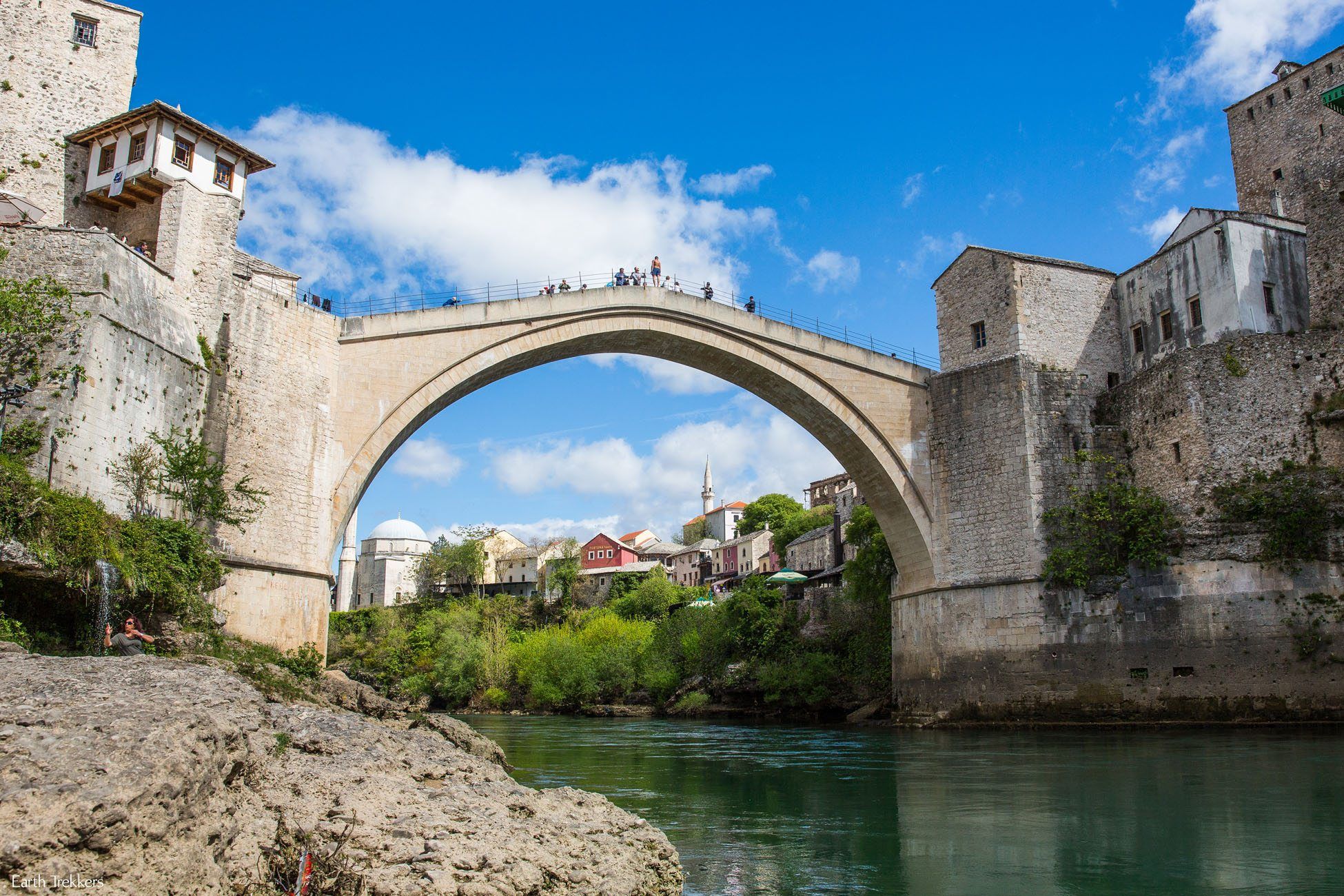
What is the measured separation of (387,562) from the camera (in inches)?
2768

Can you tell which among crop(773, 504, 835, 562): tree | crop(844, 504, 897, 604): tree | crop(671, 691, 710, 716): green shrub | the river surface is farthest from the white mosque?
the river surface

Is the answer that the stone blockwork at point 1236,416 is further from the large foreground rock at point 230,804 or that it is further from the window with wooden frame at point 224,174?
the window with wooden frame at point 224,174

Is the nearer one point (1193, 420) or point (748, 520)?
point (1193, 420)

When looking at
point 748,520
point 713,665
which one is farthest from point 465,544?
point 713,665

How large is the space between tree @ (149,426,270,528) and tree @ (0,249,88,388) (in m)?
1.80

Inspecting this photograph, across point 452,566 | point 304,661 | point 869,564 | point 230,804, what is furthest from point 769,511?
point 230,804

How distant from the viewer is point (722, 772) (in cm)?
1330

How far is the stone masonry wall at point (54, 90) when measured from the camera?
657 inches

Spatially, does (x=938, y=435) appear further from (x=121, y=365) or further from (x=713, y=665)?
(x=121, y=365)

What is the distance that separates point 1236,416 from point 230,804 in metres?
18.3

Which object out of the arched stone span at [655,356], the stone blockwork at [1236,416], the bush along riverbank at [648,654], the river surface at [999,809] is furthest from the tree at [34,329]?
the stone blockwork at [1236,416]

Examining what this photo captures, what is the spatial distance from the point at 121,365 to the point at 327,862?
1093 cm

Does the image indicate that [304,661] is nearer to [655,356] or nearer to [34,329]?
[34,329]

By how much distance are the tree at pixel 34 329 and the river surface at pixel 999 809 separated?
303 inches
